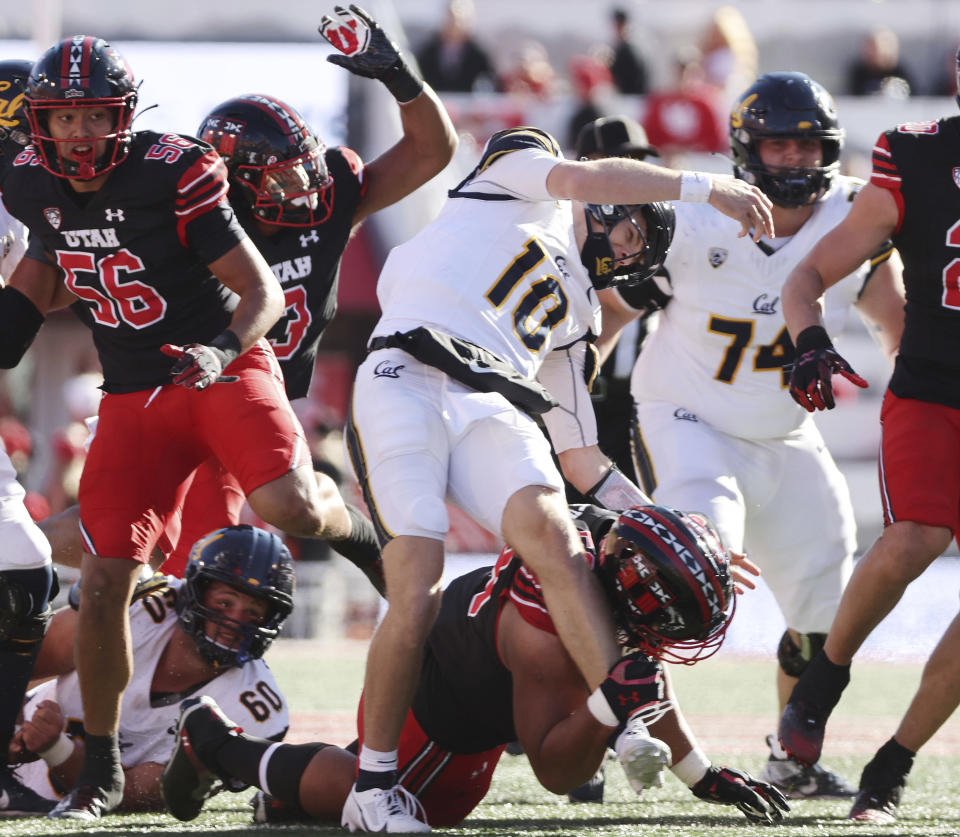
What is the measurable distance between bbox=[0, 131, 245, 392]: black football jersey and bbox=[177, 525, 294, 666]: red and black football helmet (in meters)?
0.57

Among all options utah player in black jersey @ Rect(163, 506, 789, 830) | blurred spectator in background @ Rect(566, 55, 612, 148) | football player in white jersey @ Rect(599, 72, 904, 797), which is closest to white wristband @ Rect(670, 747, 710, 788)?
utah player in black jersey @ Rect(163, 506, 789, 830)

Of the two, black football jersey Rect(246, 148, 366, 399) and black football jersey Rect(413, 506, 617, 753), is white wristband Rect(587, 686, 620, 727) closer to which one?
black football jersey Rect(413, 506, 617, 753)

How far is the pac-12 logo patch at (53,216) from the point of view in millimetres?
4379

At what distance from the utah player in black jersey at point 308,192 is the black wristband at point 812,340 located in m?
1.56

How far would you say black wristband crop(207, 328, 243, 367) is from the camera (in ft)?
13.5

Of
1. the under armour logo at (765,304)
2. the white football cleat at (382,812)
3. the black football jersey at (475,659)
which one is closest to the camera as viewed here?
the white football cleat at (382,812)

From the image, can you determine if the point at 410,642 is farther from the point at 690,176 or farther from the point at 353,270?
the point at 353,270

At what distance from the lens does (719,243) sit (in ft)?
16.9

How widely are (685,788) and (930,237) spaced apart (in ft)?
6.39

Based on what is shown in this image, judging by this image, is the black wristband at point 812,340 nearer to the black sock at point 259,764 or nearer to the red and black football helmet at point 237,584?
the red and black football helmet at point 237,584

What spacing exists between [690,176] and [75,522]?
8.91 feet

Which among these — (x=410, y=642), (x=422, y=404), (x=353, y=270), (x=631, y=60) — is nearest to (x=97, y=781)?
(x=410, y=642)

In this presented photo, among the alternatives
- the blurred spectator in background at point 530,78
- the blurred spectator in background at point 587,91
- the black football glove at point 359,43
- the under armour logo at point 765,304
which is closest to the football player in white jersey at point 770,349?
the under armour logo at point 765,304

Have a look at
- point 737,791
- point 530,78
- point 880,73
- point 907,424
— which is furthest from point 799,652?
point 880,73
